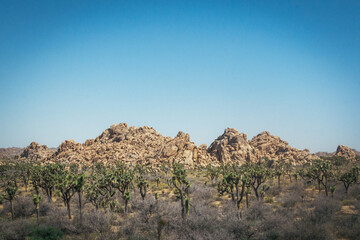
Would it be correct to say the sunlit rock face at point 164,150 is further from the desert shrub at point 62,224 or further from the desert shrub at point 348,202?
the desert shrub at point 62,224

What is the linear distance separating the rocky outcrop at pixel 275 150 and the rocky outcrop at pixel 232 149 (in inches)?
254

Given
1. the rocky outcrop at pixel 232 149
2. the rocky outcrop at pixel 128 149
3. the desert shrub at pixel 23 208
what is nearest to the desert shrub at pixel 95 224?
the desert shrub at pixel 23 208

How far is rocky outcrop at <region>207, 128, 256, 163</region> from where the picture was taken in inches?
3873

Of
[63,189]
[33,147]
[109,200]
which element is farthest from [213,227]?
[33,147]

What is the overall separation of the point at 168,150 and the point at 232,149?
3124 centimetres

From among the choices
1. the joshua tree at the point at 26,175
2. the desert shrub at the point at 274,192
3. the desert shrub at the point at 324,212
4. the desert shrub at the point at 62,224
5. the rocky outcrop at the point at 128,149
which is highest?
the rocky outcrop at the point at 128,149

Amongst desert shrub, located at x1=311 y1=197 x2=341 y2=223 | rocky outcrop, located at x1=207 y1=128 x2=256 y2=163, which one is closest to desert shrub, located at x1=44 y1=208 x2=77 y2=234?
desert shrub, located at x1=311 y1=197 x2=341 y2=223

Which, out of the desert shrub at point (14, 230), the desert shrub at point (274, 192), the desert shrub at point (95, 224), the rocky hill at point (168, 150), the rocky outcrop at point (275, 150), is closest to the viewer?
the desert shrub at point (14, 230)

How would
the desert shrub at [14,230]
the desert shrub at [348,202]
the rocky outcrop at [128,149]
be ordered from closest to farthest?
the desert shrub at [14,230] < the desert shrub at [348,202] < the rocky outcrop at [128,149]

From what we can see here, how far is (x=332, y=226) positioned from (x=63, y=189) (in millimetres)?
26189

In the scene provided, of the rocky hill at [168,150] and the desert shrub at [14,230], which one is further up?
the rocky hill at [168,150]

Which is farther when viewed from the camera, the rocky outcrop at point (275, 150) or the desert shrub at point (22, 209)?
the rocky outcrop at point (275, 150)

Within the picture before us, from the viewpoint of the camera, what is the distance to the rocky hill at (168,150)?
9325 cm

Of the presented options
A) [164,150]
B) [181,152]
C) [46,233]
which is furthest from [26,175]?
[181,152]
